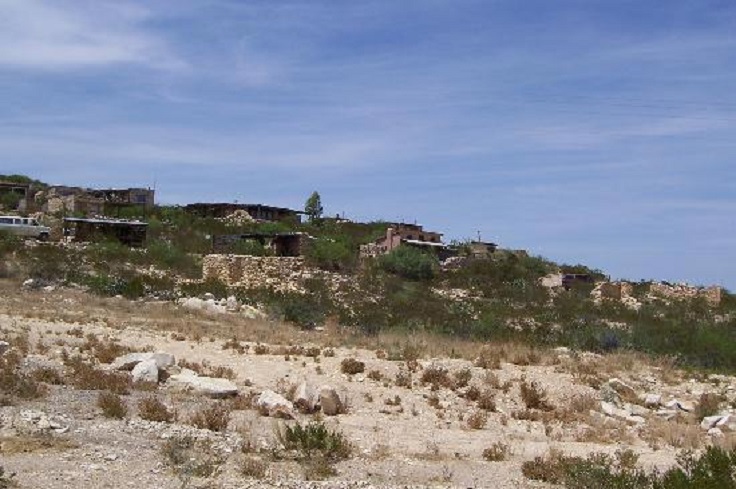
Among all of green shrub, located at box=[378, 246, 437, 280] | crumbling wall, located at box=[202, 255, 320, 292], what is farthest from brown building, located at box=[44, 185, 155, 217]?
green shrub, located at box=[378, 246, 437, 280]

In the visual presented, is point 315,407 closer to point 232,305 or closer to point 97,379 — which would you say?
point 97,379

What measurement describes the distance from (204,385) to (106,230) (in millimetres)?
37627

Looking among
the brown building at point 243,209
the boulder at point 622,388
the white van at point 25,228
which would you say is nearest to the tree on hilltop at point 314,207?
the brown building at point 243,209

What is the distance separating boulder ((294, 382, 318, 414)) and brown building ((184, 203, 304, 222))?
5174 centimetres

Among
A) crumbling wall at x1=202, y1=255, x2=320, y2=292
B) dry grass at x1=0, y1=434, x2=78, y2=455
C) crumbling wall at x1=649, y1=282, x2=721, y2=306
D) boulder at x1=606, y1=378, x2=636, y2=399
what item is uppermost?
crumbling wall at x1=649, y1=282, x2=721, y2=306

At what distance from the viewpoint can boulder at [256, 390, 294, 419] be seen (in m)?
12.9

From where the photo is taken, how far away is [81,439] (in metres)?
9.96

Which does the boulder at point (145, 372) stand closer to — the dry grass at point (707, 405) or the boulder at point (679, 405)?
the boulder at point (679, 405)

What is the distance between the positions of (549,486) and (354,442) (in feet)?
9.64

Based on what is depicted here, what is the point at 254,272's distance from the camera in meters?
40.1

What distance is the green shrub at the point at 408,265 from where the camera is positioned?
47.7m

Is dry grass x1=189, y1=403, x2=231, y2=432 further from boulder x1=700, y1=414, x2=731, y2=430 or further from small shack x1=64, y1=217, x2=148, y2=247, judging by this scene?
small shack x1=64, y1=217, x2=148, y2=247

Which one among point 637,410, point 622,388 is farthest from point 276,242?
point 637,410

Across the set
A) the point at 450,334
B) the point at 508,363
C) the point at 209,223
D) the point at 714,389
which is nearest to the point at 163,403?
the point at 508,363
